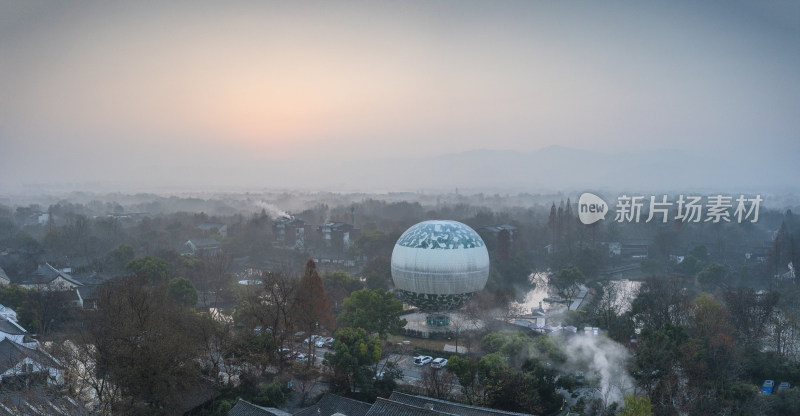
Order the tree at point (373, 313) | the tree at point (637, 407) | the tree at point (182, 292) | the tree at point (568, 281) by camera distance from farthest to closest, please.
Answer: the tree at point (568, 281), the tree at point (182, 292), the tree at point (373, 313), the tree at point (637, 407)

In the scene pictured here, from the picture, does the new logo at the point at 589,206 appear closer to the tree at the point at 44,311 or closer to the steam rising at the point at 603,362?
the steam rising at the point at 603,362

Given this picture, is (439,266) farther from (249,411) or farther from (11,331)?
(11,331)

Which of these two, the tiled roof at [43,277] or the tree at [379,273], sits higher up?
the tree at [379,273]

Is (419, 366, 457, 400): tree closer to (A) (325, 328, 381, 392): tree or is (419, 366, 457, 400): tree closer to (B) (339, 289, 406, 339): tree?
(A) (325, 328, 381, 392): tree

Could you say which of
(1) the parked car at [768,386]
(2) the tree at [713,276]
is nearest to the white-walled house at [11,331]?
(1) the parked car at [768,386]

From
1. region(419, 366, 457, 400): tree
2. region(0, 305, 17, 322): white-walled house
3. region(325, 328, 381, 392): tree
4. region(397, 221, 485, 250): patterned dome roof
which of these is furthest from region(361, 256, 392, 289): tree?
region(0, 305, 17, 322): white-walled house

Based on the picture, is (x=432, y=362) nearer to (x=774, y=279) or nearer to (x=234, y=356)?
(x=234, y=356)
